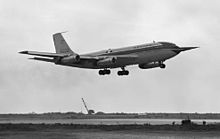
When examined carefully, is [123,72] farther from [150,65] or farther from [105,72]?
[150,65]

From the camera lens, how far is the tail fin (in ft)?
315

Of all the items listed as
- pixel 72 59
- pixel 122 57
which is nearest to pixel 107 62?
pixel 122 57

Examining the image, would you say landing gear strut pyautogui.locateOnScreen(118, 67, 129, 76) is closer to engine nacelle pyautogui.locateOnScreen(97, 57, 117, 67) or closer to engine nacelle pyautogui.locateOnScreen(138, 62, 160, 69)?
engine nacelle pyautogui.locateOnScreen(138, 62, 160, 69)

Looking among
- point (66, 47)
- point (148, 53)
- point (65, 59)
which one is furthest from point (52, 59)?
point (148, 53)

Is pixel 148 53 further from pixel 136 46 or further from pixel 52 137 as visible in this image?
pixel 52 137

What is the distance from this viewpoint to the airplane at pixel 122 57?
80312 mm

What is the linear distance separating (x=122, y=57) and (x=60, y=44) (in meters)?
19.9

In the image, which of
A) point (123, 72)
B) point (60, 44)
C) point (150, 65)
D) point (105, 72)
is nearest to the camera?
point (150, 65)

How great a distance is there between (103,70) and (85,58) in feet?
15.1

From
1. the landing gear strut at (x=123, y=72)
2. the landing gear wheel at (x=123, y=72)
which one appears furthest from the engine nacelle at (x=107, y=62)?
the landing gear wheel at (x=123, y=72)

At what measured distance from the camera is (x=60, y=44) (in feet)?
319

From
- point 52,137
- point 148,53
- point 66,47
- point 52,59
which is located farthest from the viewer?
point 66,47

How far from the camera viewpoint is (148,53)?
8031cm

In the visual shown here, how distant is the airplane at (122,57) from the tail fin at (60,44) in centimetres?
904
